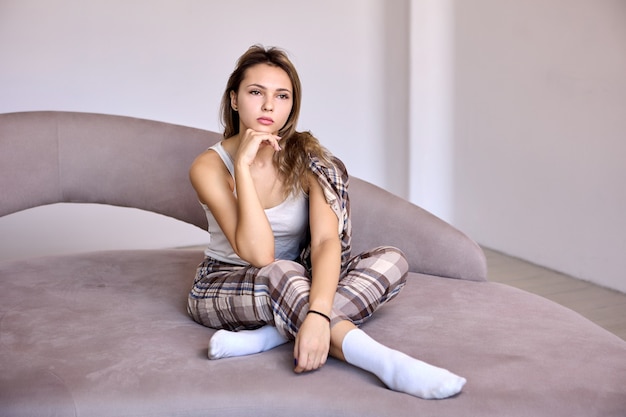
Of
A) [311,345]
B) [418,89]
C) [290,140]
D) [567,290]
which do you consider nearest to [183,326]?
[311,345]

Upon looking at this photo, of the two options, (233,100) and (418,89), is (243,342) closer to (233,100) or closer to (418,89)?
(233,100)

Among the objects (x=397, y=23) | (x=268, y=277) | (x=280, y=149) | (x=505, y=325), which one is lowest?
(x=505, y=325)

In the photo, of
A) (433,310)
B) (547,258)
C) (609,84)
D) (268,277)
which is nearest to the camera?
(268,277)

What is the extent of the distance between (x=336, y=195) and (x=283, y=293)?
359 mm

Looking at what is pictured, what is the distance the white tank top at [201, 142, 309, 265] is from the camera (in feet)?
7.36

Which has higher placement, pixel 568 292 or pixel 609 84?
pixel 609 84

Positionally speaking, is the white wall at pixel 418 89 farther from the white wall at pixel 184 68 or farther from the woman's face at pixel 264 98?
the woman's face at pixel 264 98

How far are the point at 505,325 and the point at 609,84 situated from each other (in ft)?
5.83

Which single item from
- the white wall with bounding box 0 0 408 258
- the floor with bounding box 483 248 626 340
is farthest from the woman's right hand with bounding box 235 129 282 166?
the white wall with bounding box 0 0 408 258

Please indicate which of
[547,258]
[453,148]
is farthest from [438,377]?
[453,148]

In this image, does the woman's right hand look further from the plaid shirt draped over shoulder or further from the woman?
the plaid shirt draped over shoulder

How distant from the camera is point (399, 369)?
1736mm

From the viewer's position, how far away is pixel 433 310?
218 centimetres

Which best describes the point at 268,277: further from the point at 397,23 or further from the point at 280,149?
the point at 397,23
